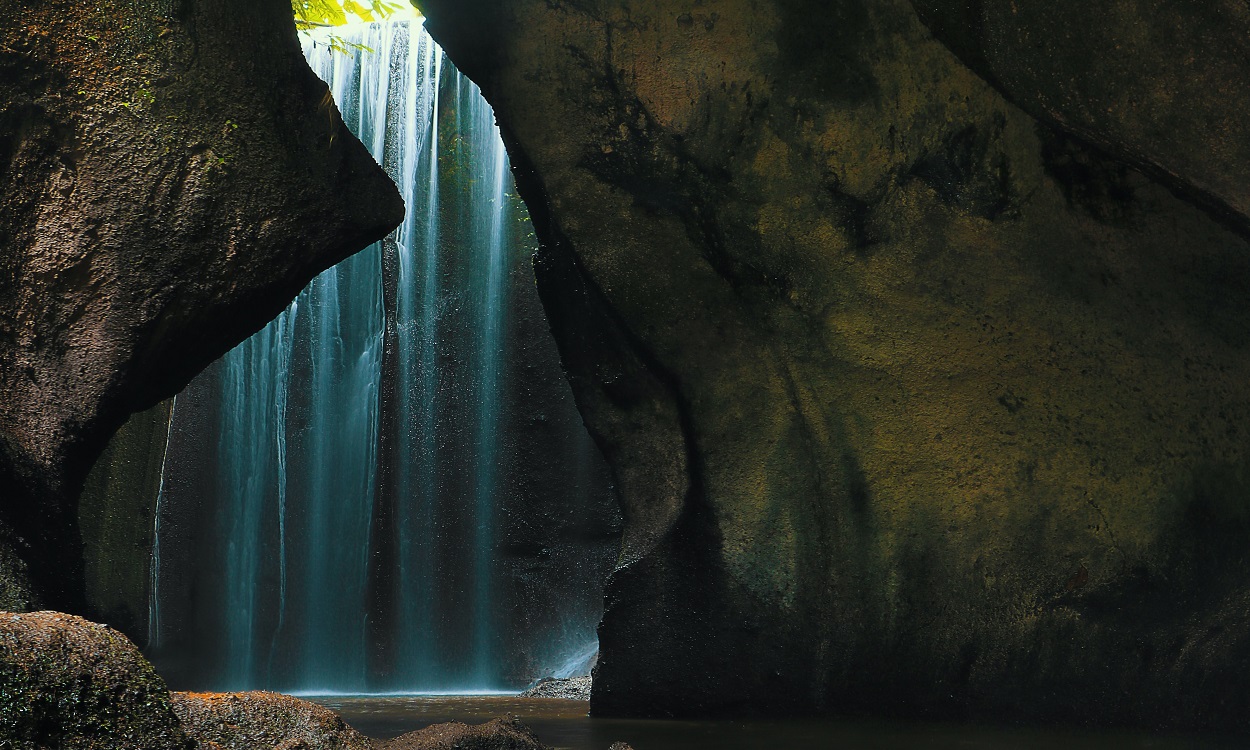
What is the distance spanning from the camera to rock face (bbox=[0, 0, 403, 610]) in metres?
4.95

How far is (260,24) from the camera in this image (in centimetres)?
561

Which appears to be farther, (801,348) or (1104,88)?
(801,348)

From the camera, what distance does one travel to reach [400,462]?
13367mm

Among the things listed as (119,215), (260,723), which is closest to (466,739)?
(260,723)

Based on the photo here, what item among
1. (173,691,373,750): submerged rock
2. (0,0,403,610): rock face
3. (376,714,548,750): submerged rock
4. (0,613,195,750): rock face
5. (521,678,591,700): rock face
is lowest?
(521,678,591,700): rock face

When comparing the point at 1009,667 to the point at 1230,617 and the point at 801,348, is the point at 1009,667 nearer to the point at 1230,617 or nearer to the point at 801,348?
the point at 1230,617

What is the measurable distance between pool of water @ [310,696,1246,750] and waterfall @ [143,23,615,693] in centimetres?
549

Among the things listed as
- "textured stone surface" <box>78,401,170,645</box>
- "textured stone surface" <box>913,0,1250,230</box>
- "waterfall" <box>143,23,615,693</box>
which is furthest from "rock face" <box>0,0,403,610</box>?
"waterfall" <box>143,23,615,693</box>

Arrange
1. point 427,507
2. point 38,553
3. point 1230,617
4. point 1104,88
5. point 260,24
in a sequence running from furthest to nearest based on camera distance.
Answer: point 427,507 → point 1230,617 → point 260,24 → point 1104,88 → point 38,553

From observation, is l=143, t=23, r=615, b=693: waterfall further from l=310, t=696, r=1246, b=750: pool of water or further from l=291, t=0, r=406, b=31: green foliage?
l=310, t=696, r=1246, b=750: pool of water

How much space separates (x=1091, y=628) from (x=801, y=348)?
7.52ft

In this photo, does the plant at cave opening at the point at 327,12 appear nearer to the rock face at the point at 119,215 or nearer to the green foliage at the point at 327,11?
the green foliage at the point at 327,11

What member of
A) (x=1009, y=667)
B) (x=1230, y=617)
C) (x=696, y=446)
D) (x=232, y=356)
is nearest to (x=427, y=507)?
(x=232, y=356)

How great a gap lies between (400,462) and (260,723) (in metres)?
10.1
